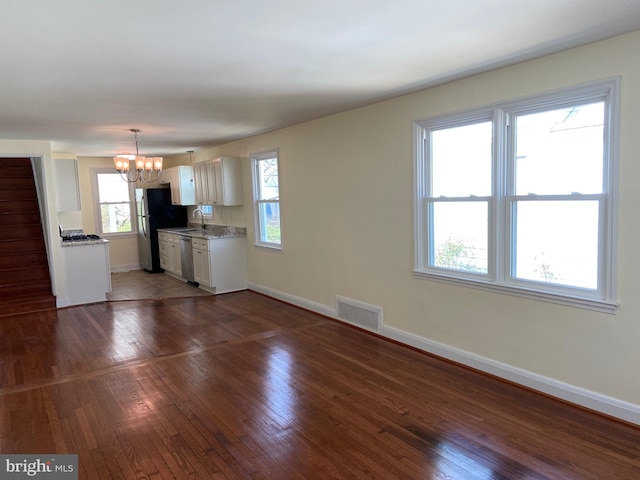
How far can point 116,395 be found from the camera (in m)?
3.38

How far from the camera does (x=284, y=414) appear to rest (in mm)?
3025

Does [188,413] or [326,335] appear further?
[326,335]

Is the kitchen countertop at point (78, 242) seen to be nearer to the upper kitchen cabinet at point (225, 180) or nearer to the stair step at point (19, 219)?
the stair step at point (19, 219)

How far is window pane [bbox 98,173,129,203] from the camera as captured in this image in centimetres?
908

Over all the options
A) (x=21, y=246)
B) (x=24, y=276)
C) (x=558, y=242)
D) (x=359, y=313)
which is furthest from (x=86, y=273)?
(x=558, y=242)

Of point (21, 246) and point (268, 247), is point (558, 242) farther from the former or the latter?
point (21, 246)

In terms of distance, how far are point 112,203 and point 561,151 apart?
8607 mm

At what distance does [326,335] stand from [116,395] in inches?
82.9

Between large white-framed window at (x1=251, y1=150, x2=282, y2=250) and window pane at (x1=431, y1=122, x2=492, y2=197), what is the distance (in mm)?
2781

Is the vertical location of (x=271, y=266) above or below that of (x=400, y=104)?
below

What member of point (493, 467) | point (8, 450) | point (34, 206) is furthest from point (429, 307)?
point (34, 206)

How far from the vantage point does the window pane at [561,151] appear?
9.50ft

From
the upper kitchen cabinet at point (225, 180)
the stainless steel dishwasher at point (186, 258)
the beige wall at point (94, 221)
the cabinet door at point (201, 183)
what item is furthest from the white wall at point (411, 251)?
the beige wall at point (94, 221)

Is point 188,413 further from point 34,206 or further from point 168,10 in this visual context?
point 34,206
